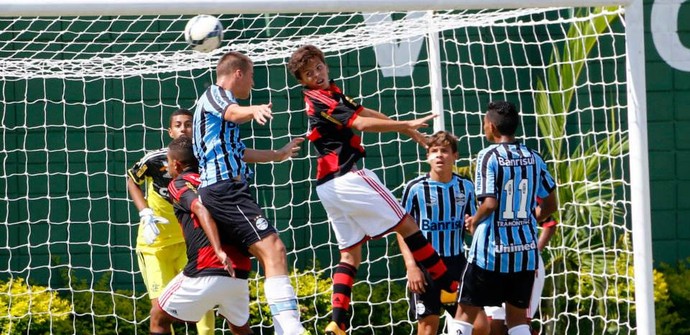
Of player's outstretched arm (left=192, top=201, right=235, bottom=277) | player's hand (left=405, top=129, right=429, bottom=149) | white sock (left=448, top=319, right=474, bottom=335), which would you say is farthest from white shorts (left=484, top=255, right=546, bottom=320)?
player's outstretched arm (left=192, top=201, right=235, bottom=277)

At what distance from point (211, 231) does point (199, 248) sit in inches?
6.8

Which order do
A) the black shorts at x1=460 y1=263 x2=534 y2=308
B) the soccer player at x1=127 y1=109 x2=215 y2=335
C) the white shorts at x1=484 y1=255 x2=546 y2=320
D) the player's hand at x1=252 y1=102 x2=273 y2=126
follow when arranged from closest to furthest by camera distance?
the player's hand at x1=252 y1=102 x2=273 y2=126, the black shorts at x1=460 y1=263 x2=534 y2=308, the white shorts at x1=484 y1=255 x2=546 y2=320, the soccer player at x1=127 y1=109 x2=215 y2=335

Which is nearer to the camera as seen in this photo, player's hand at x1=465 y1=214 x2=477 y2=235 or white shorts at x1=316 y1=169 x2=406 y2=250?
player's hand at x1=465 y1=214 x2=477 y2=235

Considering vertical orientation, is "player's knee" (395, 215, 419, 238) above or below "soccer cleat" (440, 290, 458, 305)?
above

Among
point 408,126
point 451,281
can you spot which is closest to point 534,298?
point 451,281

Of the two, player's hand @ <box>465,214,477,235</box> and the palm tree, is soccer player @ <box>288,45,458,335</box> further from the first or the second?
the palm tree

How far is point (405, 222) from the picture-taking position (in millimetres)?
7492

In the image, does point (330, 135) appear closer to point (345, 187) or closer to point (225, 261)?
point (345, 187)

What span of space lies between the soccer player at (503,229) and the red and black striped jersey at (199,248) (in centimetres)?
132

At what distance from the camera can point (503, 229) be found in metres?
7.34

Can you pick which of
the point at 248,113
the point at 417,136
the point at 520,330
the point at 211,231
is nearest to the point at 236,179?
the point at 211,231

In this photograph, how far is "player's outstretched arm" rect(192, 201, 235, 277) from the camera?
6.88m

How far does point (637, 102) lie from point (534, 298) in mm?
1418

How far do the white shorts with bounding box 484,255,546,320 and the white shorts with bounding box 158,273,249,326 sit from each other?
5.98ft
